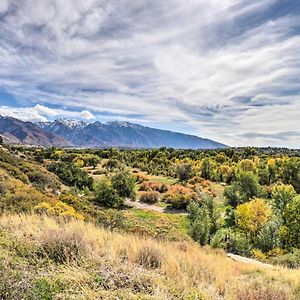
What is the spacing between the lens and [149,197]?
55750 mm

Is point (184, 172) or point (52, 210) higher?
point (52, 210)

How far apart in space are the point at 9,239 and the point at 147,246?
10.4ft

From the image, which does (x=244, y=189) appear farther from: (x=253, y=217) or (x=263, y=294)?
(x=263, y=294)

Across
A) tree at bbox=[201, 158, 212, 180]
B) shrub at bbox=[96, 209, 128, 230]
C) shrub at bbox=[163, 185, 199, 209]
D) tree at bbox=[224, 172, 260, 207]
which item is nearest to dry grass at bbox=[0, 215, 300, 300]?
shrub at bbox=[96, 209, 128, 230]

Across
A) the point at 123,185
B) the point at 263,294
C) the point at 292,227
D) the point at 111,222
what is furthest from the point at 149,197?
the point at 263,294

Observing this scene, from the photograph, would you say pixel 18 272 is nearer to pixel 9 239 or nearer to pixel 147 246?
pixel 9 239

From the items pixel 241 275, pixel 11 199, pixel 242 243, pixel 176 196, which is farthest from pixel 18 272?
pixel 176 196

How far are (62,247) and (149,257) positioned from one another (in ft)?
6.21

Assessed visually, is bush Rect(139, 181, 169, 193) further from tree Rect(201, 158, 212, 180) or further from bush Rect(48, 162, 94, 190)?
tree Rect(201, 158, 212, 180)

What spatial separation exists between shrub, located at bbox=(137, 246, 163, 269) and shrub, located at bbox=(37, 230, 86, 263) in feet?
4.19

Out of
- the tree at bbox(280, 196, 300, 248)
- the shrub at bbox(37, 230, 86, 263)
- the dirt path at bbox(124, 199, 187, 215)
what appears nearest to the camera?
the shrub at bbox(37, 230, 86, 263)

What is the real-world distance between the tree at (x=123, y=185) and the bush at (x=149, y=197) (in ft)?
6.58

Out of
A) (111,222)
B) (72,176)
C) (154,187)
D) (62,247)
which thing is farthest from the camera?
(154,187)

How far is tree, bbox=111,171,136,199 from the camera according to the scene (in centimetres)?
5444
